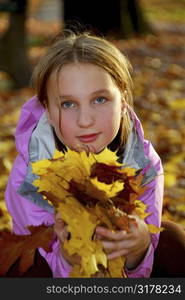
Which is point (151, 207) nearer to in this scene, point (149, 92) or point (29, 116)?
point (29, 116)

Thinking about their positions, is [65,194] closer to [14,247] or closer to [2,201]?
[14,247]

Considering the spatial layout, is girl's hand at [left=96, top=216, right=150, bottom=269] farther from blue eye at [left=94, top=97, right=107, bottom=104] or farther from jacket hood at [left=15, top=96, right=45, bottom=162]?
jacket hood at [left=15, top=96, right=45, bottom=162]

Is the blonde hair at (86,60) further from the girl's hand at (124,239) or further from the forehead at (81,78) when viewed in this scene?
the girl's hand at (124,239)

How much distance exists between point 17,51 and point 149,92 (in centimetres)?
154

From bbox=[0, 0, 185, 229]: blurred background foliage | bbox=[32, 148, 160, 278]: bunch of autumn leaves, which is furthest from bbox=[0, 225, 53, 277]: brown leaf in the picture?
bbox=[0, 0, 185, 229]: blurred background foliage

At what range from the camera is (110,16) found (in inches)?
344

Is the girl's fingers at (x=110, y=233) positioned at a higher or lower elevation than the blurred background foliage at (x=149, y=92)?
higher

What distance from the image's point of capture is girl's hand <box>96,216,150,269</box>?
1.74 meters

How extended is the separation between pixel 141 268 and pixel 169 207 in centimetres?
136

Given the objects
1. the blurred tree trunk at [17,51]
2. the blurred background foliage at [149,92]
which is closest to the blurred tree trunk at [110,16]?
the blurred background foliage at [149,92]

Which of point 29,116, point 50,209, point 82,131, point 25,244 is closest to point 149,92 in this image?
point 29,116

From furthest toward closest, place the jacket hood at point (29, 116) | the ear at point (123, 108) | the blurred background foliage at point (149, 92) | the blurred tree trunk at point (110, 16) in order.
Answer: the blurred tree trunk at point (110, 16) < the blurred background foliage at point (149, 92) < the jacket hood at point (29, 116) < the ear at point (123, 108)

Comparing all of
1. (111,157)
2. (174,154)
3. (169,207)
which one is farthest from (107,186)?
(174,154)

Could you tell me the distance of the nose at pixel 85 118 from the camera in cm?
194
